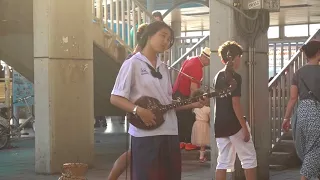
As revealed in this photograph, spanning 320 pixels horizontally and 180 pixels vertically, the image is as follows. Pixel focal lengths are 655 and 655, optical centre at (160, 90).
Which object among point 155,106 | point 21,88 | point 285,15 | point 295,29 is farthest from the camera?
point 295,29


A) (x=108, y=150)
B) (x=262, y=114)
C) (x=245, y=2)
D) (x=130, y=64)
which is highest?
(x=245, y=2)

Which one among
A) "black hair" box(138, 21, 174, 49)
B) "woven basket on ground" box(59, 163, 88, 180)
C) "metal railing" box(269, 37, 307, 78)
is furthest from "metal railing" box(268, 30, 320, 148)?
"black hair" box(138, 21, 174, 49)

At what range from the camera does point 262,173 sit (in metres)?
9.62

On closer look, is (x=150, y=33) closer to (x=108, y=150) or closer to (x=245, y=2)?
(x=245, y=2)

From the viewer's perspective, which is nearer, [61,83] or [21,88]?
[61,83]

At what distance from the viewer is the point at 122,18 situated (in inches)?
543

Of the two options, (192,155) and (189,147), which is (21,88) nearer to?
(189,147)

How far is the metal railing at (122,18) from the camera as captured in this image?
13.7 metres

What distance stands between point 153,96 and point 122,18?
28.1ft

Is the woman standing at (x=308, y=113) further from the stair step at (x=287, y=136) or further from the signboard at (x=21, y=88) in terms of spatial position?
the signboard at (x=21, y=88)

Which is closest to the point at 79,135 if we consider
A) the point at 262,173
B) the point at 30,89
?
the point at 262,173

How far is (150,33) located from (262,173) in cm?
472

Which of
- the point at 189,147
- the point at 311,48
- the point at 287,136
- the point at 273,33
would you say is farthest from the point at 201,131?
the point at 273,33

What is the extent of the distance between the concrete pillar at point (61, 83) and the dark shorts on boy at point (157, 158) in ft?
17.8
